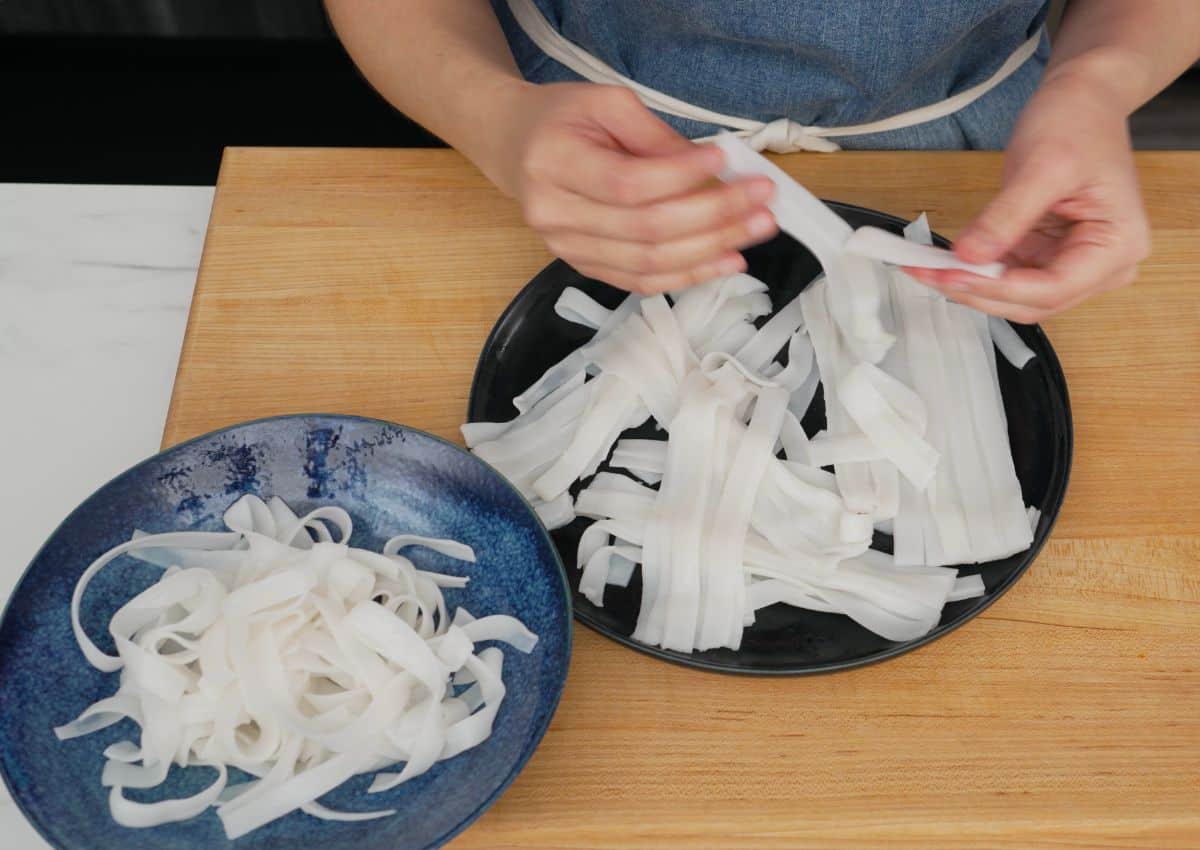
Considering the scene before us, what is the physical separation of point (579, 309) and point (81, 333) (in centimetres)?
59

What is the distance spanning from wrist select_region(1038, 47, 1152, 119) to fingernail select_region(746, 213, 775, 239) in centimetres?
28

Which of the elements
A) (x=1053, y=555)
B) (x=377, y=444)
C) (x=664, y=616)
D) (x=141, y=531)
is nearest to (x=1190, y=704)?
(x=1053, y=555)

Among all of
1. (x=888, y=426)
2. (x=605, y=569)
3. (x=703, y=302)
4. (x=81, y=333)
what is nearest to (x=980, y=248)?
(x=888, y=426)

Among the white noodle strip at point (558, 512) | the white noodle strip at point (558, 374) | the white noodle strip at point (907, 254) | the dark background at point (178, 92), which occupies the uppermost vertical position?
the dark background at point (178, 92)

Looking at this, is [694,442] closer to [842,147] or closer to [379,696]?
[379,696]

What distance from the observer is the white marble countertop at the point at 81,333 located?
106cm

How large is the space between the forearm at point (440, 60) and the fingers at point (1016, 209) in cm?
40

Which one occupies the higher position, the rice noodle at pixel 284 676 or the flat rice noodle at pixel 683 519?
the flat rice noodle at pixel 683 519

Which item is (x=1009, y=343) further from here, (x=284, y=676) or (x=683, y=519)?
(x=284, y=676)

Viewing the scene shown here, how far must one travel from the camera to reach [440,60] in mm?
1007

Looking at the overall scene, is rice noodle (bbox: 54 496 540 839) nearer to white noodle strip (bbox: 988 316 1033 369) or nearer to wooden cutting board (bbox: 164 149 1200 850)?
wooden cutting board (bbox: 164 149 1200 850)

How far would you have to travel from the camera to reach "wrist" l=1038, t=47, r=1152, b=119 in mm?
865

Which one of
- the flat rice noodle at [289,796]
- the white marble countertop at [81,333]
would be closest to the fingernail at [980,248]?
the flat rice noodle at [289,796]

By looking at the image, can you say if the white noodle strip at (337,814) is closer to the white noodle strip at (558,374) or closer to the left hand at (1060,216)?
the white noodle strip at (558,374)
